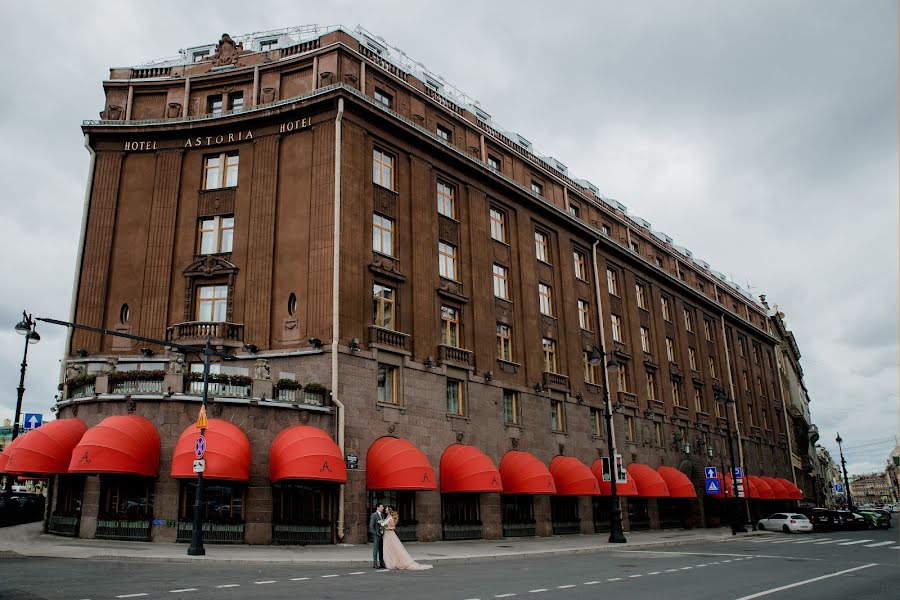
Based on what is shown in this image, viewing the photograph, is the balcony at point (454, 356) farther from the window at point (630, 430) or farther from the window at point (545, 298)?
the window at point (630, 430)

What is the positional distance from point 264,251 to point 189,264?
12.9 ft

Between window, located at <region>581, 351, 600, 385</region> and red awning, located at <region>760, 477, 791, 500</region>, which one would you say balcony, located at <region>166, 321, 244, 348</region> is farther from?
red awning, located at <region>760, 477, 791, 500</region>

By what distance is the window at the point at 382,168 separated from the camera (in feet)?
120

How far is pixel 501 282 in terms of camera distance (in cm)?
4306

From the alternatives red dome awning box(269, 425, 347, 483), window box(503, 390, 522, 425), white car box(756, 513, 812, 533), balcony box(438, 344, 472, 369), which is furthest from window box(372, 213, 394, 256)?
white car box(756, 513, 812, 533)

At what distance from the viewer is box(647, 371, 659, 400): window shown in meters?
55.9

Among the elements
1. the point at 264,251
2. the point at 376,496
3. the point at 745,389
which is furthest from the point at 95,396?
the point at 745,389

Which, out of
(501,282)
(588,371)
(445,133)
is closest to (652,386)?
(588,371)

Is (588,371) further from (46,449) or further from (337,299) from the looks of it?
(46,449)

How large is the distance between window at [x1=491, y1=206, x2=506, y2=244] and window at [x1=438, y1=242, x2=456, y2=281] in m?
4.44

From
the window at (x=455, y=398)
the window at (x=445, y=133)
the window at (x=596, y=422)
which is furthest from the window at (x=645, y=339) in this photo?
the window at (x=445, y=133)

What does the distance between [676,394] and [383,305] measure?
34765mm

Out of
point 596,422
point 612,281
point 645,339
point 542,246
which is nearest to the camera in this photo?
point 596,422

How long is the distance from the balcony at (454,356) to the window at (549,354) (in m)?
8.30
